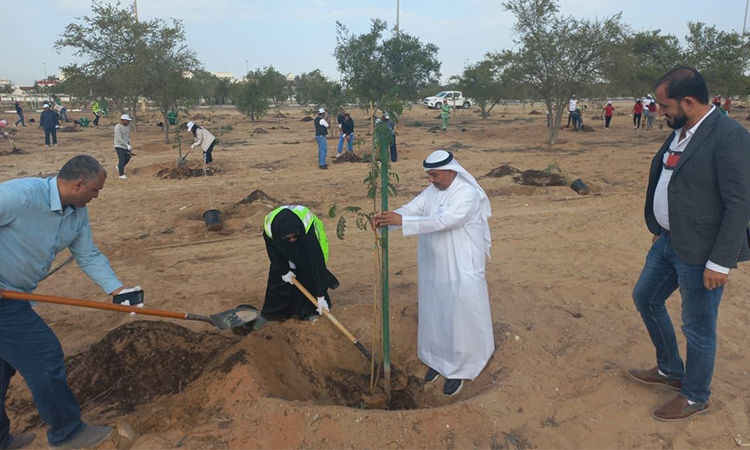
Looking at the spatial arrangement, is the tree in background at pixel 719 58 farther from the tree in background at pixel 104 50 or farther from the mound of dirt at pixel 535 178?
the tree in background at pixel 104 50

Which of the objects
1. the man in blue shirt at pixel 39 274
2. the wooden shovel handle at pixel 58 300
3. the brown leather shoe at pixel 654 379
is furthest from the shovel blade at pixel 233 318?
the brown leather shoe at pixel 654 379

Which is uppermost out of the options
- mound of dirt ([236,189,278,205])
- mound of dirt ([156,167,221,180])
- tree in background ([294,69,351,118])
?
tree in background ([294,69,351,118])

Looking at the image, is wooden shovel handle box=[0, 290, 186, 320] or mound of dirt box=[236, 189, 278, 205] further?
mound of dirt box=[236, 189, 278, 205]

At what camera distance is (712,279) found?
252 cm

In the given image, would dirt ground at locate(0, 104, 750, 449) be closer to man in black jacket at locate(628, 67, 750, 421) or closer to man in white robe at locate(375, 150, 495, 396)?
man in white robe at locate(375, 150, 495, 396)

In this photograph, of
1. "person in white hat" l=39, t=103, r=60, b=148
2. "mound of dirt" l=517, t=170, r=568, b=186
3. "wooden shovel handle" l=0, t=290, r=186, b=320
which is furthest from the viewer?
"person in white hat" l=39, t=103, r=60, b=148

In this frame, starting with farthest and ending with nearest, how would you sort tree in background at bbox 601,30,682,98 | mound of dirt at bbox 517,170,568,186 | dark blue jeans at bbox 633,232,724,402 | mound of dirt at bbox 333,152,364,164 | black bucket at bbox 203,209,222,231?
tree in background at bbox 601,30,682,98
mound of dirt at bbox 333,152,364,164
mound of dirt at bbox 517,170,568,186
black bucket at bbox 203,209,222,231
dark blue jeans at bbox 633,232,724,402

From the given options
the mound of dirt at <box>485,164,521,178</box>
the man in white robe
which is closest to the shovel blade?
the man in white robe

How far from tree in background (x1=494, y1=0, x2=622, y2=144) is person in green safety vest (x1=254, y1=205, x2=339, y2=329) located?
13555 mm

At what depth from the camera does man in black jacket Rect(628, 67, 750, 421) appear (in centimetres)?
246

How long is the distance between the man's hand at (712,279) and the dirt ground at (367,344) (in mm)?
858

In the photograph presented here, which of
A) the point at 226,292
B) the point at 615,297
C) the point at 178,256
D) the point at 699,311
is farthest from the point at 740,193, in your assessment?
the point at 178,256

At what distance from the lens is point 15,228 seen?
2.59 meters

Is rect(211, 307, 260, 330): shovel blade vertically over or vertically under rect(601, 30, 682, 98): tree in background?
under
